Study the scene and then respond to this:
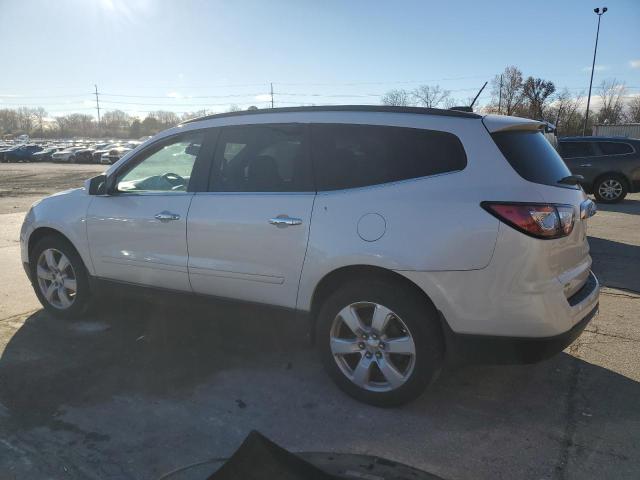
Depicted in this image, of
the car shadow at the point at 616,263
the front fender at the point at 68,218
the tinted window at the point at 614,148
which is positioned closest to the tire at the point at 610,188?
the tinted window at the point at 614,148

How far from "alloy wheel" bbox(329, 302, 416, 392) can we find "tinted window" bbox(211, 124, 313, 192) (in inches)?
34.0

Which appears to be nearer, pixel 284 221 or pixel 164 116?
pixel 284 221

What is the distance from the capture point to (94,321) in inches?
185

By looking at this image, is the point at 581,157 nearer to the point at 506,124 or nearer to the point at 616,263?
the point at 616,263

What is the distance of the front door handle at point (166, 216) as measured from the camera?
150 inches

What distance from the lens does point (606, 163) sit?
1335 cm

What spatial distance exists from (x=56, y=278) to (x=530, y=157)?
405 cm

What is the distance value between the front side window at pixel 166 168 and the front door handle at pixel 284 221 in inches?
36.5

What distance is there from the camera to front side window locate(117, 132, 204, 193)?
3959 millimetres

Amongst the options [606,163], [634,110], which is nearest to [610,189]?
[606,163]

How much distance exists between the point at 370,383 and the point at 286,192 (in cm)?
132

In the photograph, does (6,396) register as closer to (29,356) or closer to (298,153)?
(29,356)

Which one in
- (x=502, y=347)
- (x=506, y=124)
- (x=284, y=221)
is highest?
(x=506, y=124)

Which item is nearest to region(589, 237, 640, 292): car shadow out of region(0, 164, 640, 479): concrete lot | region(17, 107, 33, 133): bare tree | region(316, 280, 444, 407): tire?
region(0, 164, 640, 479): concrete lot
